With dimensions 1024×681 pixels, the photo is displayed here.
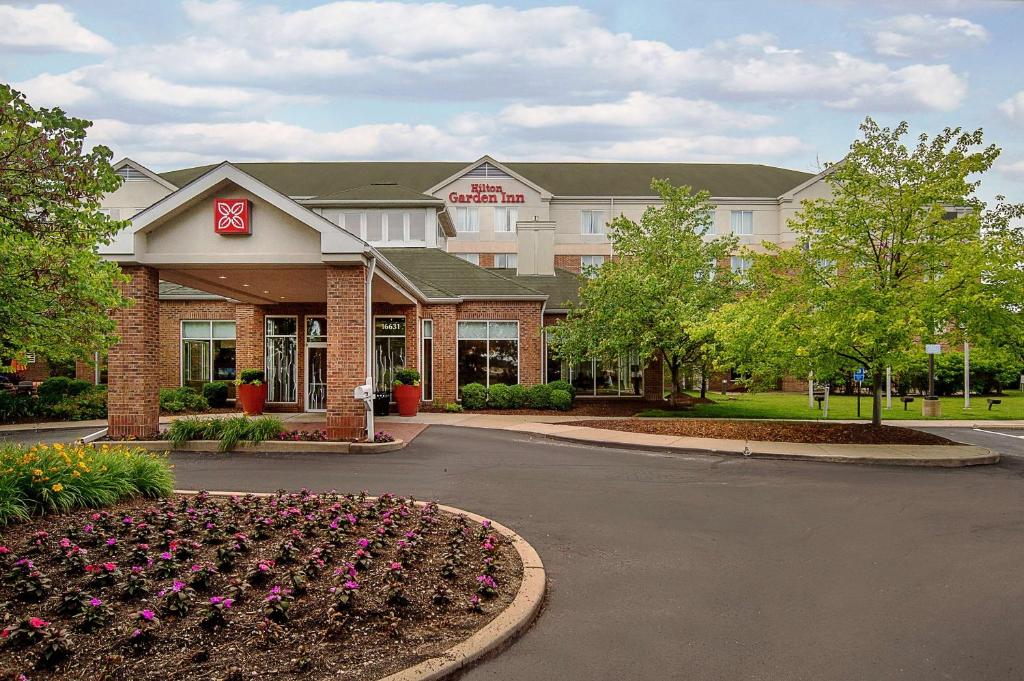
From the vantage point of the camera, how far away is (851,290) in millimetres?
14812

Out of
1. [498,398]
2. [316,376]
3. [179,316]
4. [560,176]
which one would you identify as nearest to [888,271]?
[498,398]

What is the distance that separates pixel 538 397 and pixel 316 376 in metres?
7.38

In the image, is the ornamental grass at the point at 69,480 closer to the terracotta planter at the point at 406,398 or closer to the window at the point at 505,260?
the terracotta planter at the point at 406,398

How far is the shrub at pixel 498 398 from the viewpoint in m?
24.6

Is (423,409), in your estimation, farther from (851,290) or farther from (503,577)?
(503,577)

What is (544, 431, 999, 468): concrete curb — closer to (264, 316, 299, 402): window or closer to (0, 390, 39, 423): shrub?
(264, 316, 299, 402): window

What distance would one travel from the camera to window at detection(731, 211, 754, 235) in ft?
164

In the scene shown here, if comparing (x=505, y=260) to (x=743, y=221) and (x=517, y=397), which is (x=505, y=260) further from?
(x=517, y=397)

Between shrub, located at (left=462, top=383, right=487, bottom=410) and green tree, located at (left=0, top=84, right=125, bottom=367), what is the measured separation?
17613 mm

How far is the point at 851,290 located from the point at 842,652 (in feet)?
37.0

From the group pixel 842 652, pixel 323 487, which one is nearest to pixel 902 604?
pixel 842 652

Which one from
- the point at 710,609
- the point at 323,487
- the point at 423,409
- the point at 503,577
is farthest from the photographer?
the point at 423,409

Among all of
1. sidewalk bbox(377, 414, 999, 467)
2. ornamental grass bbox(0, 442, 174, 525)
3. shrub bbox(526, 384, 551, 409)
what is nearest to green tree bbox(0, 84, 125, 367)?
ornamental grass bbox(0, 442, 174, 525)

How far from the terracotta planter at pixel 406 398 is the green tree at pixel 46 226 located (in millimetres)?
15499
